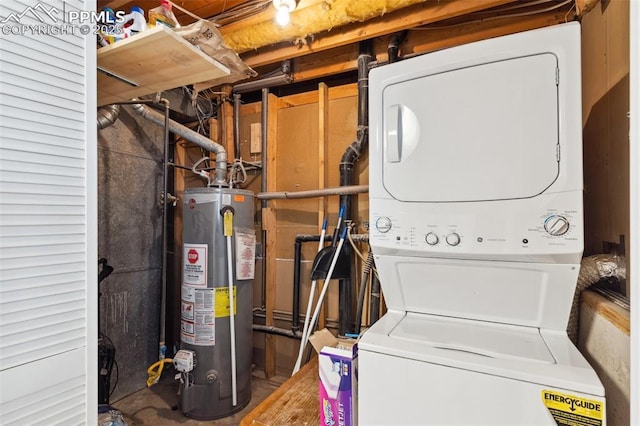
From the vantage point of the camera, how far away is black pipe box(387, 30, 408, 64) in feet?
6.65

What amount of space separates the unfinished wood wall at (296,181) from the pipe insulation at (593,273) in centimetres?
139

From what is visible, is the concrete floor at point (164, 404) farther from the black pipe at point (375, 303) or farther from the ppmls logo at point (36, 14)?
the ppmls logo at point (36, 14)

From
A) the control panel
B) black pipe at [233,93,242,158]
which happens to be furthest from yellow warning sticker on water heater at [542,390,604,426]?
black pipe at [233,93,242,158]

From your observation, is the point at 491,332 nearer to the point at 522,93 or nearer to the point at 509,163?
the point at 509,163

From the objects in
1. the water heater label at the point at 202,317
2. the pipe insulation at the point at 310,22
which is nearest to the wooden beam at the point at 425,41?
the pipe insulation at the point at 310,22

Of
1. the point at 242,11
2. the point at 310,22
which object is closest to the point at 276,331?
the point at 310,22

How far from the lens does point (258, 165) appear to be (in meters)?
2.53

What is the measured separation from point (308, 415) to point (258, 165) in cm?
180

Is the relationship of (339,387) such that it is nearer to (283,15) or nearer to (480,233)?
(480,233)

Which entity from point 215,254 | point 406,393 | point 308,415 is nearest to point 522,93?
point 406,393

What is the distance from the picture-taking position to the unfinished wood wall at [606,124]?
96 cm

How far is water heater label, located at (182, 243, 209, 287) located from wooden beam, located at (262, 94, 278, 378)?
0.56 metres

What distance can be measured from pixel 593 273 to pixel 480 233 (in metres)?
0.42

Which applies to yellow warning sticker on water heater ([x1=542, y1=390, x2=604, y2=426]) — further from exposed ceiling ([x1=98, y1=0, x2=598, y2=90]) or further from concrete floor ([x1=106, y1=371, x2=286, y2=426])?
concrete floor ([x1=106, y1=371, x2=286, y2=426])
